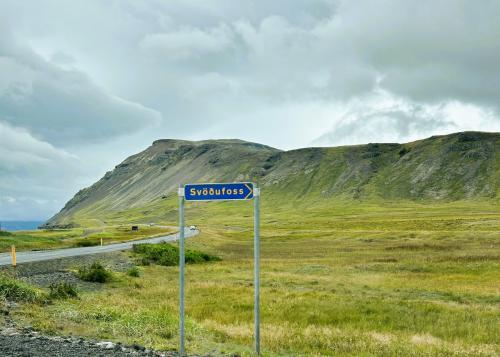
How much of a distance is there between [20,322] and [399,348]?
1154cm

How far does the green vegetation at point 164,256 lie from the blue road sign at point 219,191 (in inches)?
1272

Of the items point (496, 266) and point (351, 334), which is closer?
point (351, 334)

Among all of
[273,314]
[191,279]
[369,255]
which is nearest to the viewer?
[273,314]

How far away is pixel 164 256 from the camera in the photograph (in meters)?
48.4

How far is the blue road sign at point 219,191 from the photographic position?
512 inches

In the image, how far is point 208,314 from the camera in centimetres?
2141

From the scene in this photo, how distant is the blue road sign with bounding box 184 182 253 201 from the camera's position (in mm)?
13008

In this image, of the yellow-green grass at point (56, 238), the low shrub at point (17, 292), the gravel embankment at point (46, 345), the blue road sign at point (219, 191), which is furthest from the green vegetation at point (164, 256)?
the blue road sign at point (219, 191)

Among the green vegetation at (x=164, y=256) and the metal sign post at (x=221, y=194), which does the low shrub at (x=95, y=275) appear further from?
the metal sign post at (x=221, y=194)

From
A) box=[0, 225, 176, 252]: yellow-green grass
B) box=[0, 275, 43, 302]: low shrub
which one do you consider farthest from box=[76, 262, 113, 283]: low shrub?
box=[0, 225, 176, 252]: yellow-green grass

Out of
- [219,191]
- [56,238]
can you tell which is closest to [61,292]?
[219,191]

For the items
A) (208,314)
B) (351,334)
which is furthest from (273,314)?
(351,334)

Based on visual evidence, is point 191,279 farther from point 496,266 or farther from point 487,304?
point 496,266

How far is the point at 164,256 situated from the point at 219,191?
36.7m
